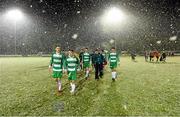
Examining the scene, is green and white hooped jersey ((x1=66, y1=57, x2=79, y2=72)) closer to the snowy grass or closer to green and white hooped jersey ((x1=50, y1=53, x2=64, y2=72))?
green and white hooped jersey ((x1=50, y1=53, x2=64, y2=72))

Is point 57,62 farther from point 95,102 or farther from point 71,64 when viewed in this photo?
point 95,102

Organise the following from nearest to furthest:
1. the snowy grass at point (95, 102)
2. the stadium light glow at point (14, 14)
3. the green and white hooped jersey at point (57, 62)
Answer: the snowy grass at point (95, 102) → the green and white hooped jersey at point (57, 62) → the stadium light glow at point (14, 14)

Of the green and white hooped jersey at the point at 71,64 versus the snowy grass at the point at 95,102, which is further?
the green and white hooped jersey at the point at 71,64

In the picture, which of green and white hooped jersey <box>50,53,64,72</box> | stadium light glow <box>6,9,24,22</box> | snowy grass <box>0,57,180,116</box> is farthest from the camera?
stadium light glow <box>6,9,24,22</box>

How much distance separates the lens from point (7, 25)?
81.2 metres

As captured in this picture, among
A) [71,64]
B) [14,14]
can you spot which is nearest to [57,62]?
[71,64]

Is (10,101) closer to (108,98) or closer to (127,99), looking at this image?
(108,98)

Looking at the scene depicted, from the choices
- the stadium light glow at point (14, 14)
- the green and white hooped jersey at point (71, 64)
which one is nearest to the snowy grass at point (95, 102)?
the green and white hooped jersey at point (71, 64)

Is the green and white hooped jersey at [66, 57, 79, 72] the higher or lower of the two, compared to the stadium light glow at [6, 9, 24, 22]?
lower

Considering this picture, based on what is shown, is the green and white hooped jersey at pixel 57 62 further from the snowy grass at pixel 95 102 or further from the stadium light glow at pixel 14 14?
the stadium light glow at pixel 14 14

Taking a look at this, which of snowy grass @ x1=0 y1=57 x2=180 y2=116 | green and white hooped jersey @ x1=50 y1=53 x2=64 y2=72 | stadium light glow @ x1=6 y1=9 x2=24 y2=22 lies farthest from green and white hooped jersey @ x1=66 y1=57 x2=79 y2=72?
stadium light glow @ x1=6 y1=9 x2=24 y2=22

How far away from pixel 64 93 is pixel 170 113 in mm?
5154

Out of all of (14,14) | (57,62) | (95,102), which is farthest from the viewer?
(14,14)

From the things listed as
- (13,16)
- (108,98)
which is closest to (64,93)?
(108,98)
